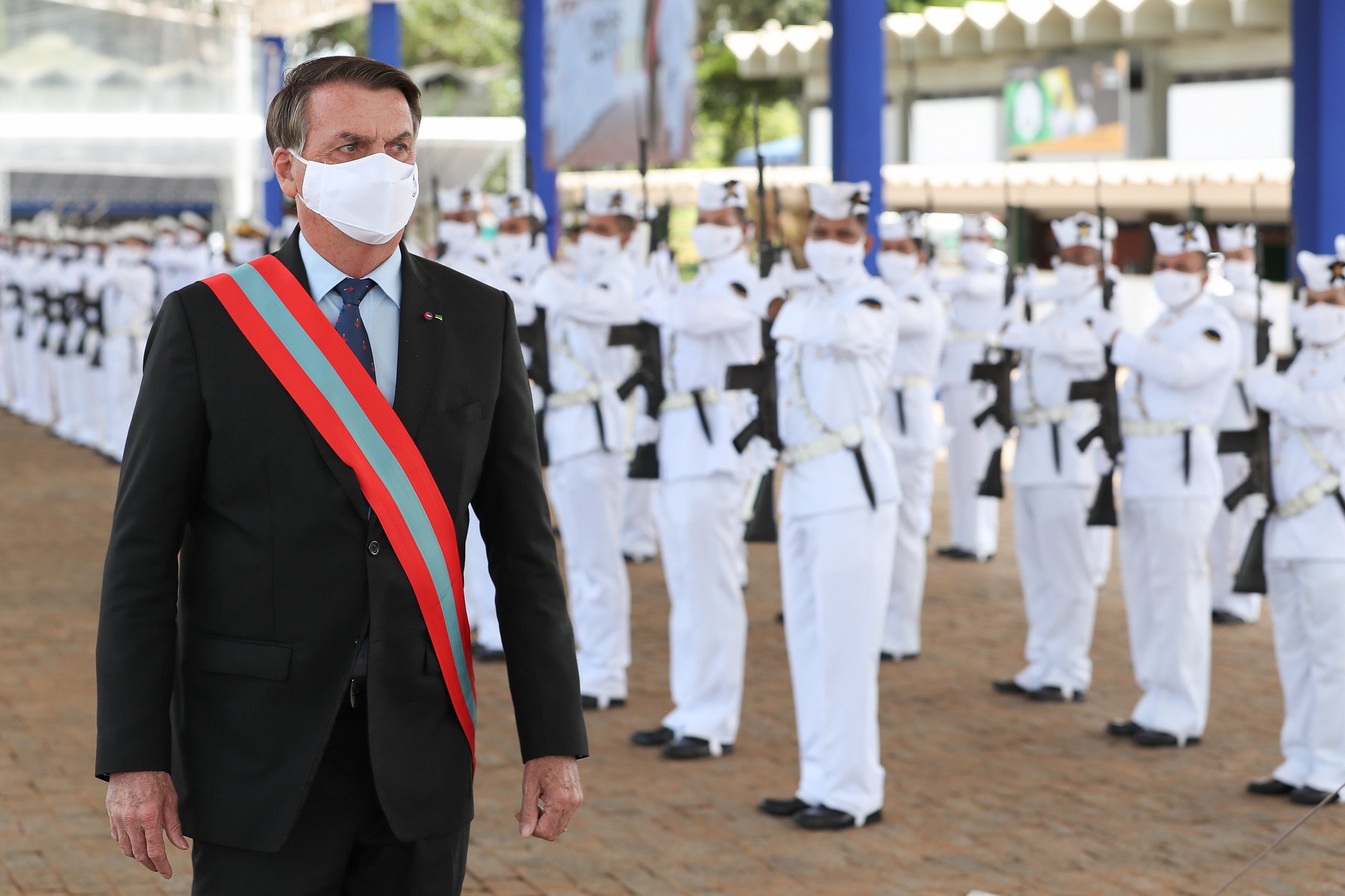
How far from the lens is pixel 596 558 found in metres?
7.88

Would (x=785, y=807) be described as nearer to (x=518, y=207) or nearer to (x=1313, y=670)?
(x=1313, y=670)

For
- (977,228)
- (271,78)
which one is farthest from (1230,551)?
(271,78)

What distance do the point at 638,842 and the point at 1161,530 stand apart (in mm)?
2788

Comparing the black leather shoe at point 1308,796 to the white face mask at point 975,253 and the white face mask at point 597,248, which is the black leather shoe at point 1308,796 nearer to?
the white face mask at point 597,248

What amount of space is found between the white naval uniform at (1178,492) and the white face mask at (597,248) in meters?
2.48

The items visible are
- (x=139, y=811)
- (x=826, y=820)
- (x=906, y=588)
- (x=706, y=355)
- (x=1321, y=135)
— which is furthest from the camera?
(x=906, y=588)

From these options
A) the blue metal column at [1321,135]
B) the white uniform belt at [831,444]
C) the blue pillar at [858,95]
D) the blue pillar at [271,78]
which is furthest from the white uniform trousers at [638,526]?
the blue pillar at [271,78]

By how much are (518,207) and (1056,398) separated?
10.0ft

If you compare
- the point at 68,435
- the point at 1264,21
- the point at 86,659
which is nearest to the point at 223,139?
the point at 68,435

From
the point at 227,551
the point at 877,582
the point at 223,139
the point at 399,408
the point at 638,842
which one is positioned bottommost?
the point at 638,842

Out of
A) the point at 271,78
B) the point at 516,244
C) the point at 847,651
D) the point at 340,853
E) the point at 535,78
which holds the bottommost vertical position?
the point at 847,651

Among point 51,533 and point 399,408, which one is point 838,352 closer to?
point 399,408

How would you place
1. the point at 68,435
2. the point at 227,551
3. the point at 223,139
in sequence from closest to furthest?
1. the point at 227,551
2. the point at 68,435
3. the point at 223,139

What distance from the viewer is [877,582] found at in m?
5.79
